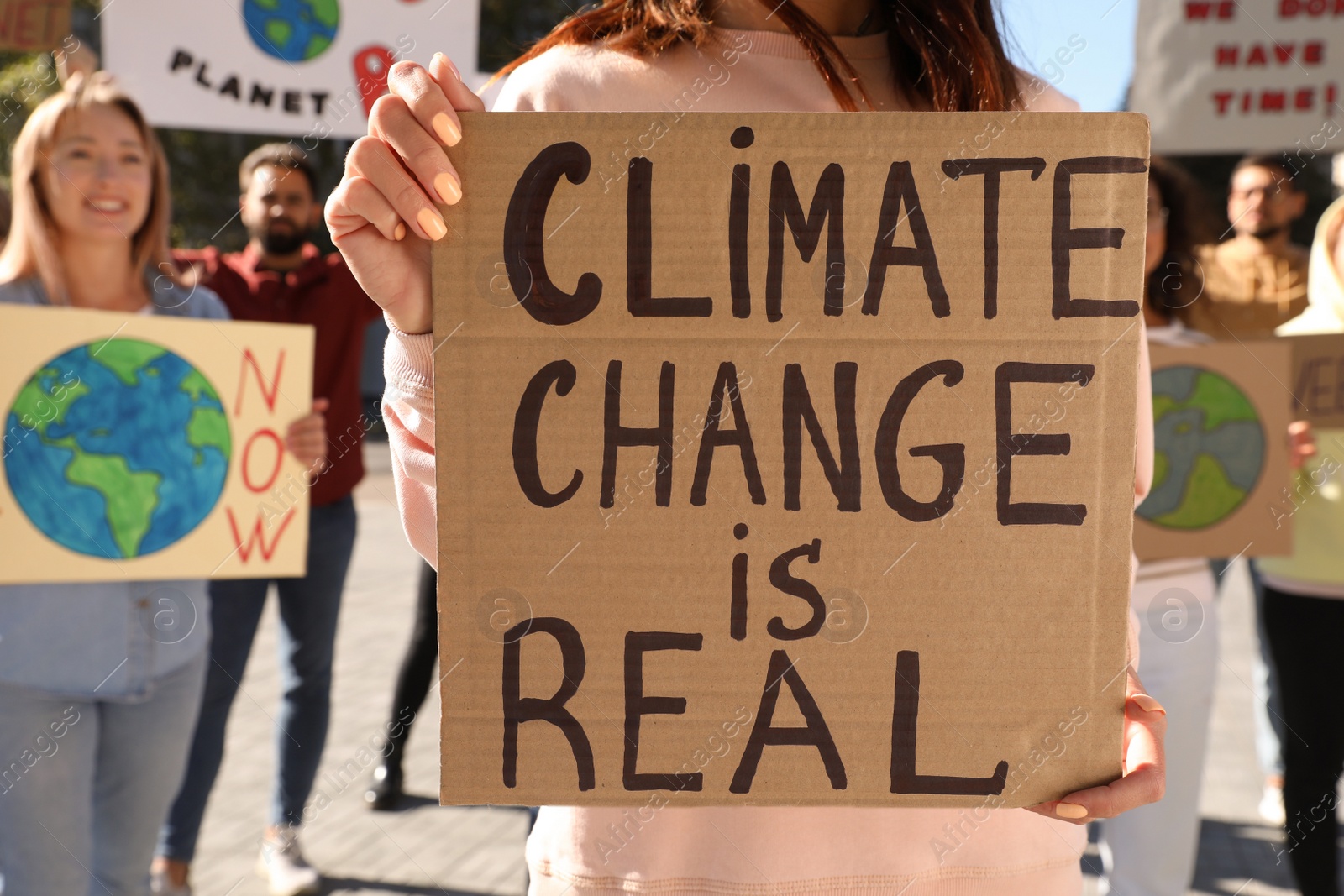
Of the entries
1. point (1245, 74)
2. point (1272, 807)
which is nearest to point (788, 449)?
point (1245, 74)

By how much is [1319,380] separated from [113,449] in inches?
113

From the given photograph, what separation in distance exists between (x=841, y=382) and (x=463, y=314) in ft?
1.27

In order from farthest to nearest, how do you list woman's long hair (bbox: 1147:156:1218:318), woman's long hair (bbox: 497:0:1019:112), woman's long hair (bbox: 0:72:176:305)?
woman's long hair (bbox: 1147:156:1218:318)
woman's long hair (bbox: 0:72:176:305)
woman's long hair (bbox: 497:0:1019:112)

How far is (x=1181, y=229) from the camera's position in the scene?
11.0 feet

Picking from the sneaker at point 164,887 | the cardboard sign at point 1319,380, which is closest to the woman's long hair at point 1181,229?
the cardboard sign at point 1319,380

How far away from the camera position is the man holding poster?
335cm

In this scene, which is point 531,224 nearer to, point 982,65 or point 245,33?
point 982,65

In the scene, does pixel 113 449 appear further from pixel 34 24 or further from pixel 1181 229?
pixel 1181 229

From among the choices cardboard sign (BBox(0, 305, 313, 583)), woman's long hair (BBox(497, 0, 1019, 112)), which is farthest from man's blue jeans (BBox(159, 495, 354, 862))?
woman's long hair (BBox(497, 0, 1019, 112))

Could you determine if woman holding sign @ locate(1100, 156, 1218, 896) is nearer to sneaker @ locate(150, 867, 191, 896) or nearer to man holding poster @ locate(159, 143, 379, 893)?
man holding poster @ locate(159, 143, 379, 893)

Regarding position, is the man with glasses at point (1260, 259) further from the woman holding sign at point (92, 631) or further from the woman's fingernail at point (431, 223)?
the woman's fingernail at point (431, 223)

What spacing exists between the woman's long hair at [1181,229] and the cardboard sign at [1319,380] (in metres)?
0.45

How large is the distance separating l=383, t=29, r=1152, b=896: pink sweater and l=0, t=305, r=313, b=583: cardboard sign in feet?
4.72

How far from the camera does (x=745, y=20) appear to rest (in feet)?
4.57
